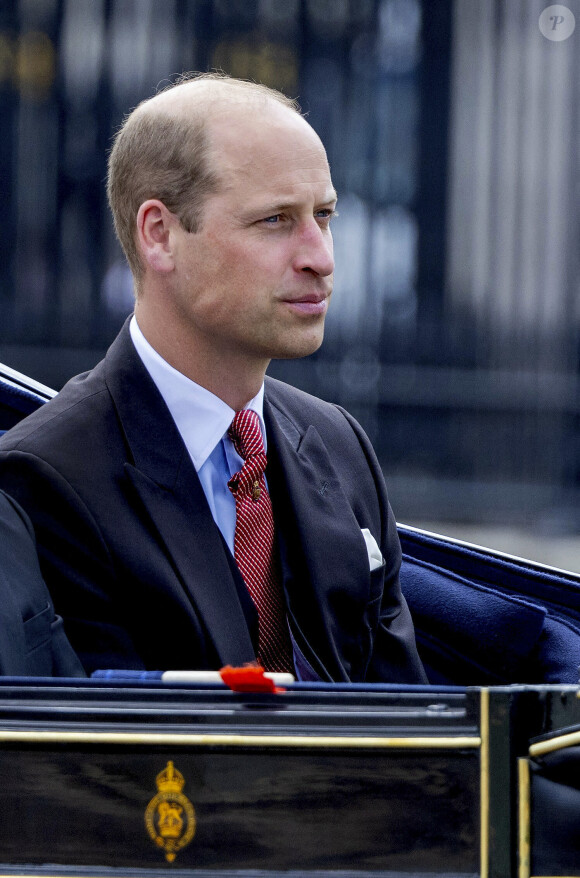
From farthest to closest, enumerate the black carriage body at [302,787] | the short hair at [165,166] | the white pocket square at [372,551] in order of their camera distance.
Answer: the white pocket square at [372,551] → the short hair at [165,166] → the black carriage body at [302,787]

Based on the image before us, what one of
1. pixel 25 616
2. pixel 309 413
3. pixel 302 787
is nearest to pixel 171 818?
pixel 302 787

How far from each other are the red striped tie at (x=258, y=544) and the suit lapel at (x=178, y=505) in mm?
64

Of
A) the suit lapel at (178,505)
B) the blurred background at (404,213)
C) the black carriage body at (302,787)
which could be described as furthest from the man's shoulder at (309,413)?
the blurred background at (404,213)

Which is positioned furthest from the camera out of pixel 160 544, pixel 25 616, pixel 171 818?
pixel 160 544

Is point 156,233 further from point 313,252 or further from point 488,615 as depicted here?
point 488,615

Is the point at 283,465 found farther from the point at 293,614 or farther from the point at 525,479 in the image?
the point at 525,479

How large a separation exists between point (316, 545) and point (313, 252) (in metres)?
0.45

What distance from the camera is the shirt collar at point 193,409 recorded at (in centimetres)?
183

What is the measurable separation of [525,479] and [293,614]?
5836mm

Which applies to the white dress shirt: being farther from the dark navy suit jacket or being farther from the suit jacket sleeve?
the suit jacket sleeve

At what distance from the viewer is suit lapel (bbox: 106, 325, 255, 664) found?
1.70m

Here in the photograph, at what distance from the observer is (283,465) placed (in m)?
1.95

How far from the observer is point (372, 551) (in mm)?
1990

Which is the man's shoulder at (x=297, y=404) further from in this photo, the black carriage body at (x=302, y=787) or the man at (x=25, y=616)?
the black carriage body at (x=302, y=787)
